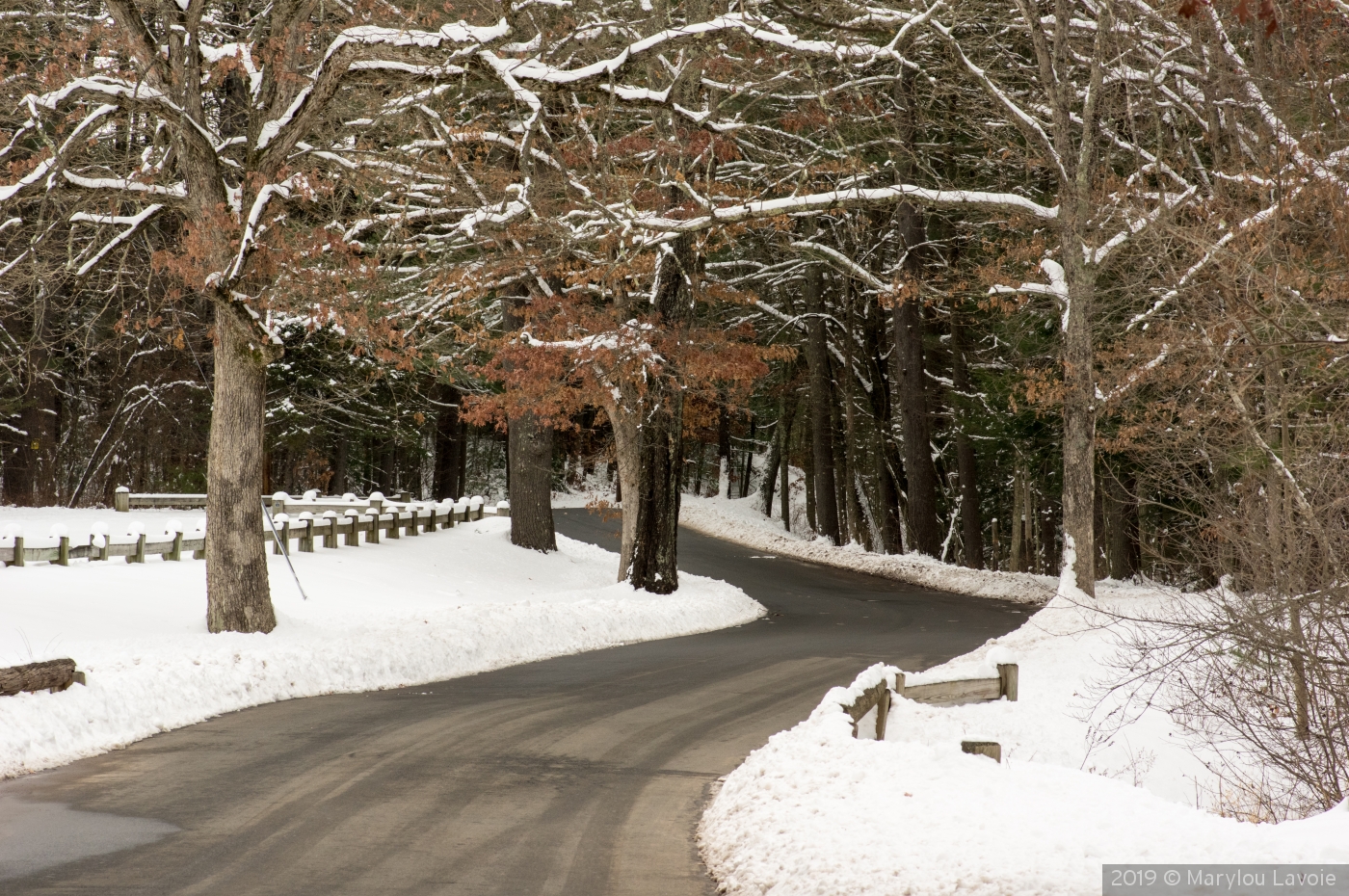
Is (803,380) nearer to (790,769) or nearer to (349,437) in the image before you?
(349,437)

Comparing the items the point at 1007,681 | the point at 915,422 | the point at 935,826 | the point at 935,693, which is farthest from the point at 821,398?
the point at 935,826

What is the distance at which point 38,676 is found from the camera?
8750 millimetres

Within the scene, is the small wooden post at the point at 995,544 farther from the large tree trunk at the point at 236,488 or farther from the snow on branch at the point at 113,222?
the snow on branch at the point at 113,222

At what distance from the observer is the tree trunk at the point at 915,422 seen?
2903 cm

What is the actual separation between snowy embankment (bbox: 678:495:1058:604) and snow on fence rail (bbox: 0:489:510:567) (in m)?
10.1

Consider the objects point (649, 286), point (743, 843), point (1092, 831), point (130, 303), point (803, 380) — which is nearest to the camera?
point (1092, 831)

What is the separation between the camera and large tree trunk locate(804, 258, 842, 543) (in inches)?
1375

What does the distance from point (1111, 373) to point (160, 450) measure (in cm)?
2927

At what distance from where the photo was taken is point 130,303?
2820 cm

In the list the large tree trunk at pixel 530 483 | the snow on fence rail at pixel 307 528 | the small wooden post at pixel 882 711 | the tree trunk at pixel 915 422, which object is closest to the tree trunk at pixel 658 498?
the large tree trunk at pixel 530 483

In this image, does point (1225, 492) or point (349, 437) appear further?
point (349, 437)

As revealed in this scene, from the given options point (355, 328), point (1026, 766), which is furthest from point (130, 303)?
point (1026, 766)

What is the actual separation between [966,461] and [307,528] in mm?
18176

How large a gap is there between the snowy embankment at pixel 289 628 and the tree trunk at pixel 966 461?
9.82 meters
